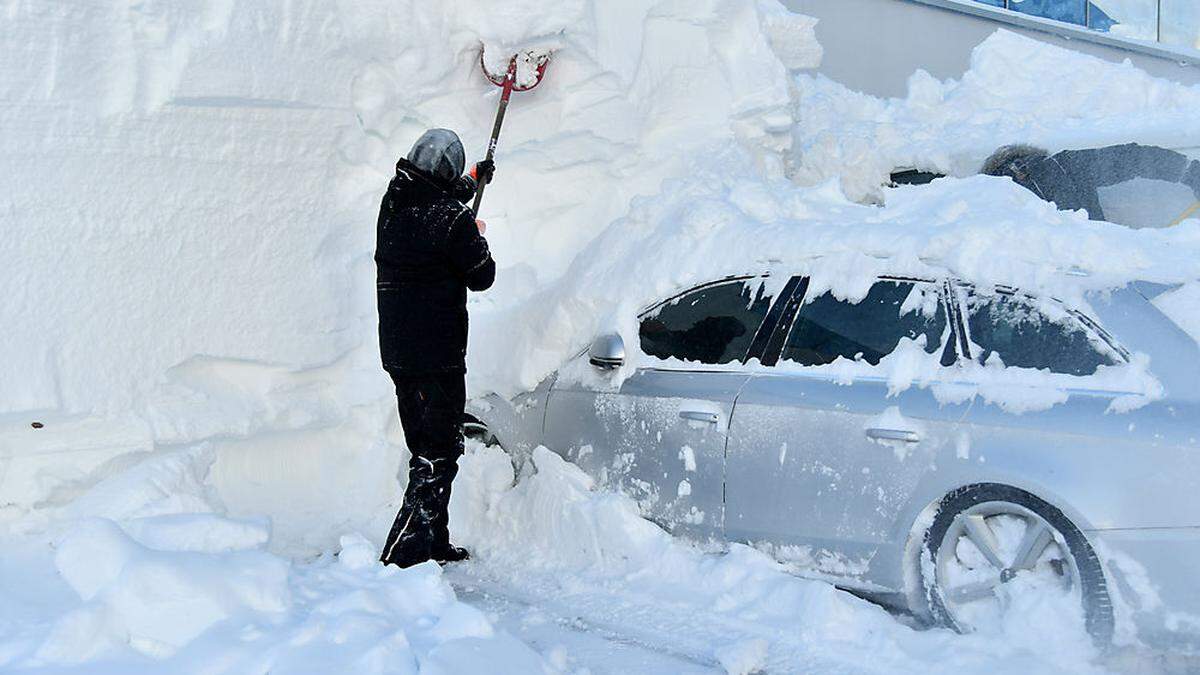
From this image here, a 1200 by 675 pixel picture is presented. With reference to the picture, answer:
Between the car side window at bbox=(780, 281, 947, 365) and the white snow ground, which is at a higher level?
the car side window at bbox=(780, 281, 947, 365)

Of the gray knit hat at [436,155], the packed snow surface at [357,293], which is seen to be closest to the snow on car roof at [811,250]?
the packed snow surface at [357,293]

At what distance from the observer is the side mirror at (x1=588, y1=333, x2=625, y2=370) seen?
4754mm

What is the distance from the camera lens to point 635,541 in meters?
4.66

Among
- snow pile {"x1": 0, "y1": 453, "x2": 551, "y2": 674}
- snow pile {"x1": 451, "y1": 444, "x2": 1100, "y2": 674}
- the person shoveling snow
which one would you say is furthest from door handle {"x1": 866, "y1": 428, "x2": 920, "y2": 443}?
the person shoveling snow

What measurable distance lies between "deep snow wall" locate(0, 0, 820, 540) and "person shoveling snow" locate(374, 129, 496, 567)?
879 millimetres

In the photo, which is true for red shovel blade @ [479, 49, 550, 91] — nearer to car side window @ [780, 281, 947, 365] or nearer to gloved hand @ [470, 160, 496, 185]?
gloved hand @ [470, 160, 496, 185]

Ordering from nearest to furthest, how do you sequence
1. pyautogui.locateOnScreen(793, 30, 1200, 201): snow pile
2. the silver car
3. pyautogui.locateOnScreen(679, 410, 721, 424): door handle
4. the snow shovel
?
the silver car
pyautogui.locateOnScreen(679, 410, 721, 424): door handle
the snow shovel
pyautogui.locateOnScreen(793, 30, 1200, 201): snow pile

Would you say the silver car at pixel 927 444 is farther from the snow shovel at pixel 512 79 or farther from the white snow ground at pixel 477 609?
the snow shovel at pixel 512 79

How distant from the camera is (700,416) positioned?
177 inches

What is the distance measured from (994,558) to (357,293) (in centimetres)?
363

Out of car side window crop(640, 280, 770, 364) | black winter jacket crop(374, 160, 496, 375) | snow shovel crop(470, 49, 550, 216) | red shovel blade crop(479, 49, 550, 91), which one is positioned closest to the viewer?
car side window crop(640, 280, 770, 364)

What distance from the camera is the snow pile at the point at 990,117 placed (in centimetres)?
805

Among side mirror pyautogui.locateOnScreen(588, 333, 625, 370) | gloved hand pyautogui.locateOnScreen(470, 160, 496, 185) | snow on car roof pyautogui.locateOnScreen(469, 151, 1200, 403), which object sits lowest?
side mirror pyautogui.locateOnScreen(588, 333, 625, 370)

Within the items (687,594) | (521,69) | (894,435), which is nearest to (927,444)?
(894,435)
